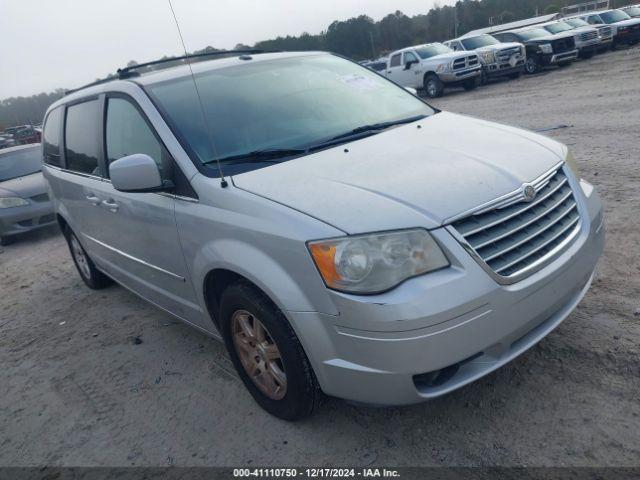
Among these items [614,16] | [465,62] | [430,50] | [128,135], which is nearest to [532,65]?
[465,62]

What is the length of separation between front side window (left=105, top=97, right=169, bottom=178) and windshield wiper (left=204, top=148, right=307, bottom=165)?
1.25 feet

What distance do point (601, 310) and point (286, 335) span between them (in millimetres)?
2052

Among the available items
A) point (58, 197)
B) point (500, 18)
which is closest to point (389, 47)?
point (500, 18)

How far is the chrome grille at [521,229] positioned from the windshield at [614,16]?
25.4 m

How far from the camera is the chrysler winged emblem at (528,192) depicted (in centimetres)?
255

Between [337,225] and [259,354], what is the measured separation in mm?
976

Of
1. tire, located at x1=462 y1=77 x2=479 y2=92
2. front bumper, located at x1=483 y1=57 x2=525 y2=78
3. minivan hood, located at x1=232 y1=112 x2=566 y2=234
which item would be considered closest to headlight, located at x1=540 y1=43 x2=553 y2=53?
front bumper, located at x1=483 y1=57 x2=525 y2=78

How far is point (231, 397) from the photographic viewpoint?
3285 mm

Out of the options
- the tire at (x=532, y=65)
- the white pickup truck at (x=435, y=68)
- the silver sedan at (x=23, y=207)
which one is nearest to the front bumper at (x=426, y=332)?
the silver sedan at (x=23, y=207)

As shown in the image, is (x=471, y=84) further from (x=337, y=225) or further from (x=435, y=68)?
(x=337, y=225)

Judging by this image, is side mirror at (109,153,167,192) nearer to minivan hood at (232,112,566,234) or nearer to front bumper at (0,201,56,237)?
minivan hood at (232,112,566,234)

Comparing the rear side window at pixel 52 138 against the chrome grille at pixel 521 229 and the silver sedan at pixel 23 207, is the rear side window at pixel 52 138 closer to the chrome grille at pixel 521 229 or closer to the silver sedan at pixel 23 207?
the silver sedan at pixel 23 207

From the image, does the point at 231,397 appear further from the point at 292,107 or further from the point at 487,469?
the point at 292,107

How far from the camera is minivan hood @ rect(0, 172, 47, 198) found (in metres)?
8.94
